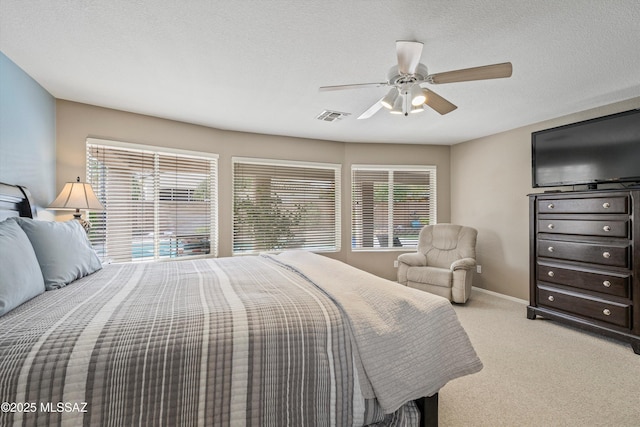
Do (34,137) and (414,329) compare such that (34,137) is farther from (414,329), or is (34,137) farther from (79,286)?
(414,329)

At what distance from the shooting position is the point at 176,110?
3.42 metres

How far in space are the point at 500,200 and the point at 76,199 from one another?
5206mm

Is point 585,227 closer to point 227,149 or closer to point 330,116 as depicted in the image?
point 330,116

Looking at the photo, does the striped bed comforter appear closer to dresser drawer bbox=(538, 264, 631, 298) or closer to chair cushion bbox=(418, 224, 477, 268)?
dresser drawer bbox=(538, 264, 631, 298)

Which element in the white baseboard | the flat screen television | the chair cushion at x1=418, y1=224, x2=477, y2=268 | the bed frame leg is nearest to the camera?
the bed frame leg

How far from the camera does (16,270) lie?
136 cm

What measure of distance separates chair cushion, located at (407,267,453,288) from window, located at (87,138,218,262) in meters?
2.82

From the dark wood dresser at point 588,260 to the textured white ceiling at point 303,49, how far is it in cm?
112

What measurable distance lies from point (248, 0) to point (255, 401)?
1.99 m

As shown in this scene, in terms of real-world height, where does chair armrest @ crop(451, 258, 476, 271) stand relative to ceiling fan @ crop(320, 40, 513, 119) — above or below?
below

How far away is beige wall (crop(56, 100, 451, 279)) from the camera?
3172 millimetres

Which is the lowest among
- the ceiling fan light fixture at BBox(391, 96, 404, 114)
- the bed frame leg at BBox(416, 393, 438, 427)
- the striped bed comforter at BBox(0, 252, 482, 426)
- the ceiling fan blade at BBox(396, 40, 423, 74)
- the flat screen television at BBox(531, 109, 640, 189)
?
the bed frame leg at BBox(416, 393, 438, 427)

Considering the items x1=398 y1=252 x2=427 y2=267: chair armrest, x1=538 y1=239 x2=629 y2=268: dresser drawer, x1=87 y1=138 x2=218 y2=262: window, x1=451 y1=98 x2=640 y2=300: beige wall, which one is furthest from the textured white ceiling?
x1=398 y1=252 x2=427 y2=267: chair armrest

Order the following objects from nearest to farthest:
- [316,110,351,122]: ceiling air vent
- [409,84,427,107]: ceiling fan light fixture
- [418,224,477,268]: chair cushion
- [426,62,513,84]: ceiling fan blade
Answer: [426,62,513,84]: ceiling fan blade < [409,84,427,107]: ceiling fan light fixture < [316,110,351,122]: ceiling air vent < [418,224,477,268]: chair cushion
